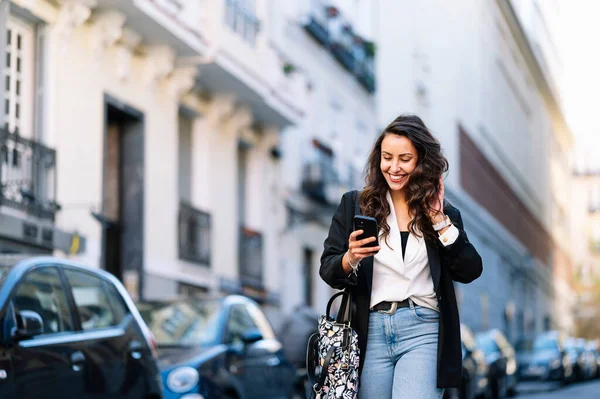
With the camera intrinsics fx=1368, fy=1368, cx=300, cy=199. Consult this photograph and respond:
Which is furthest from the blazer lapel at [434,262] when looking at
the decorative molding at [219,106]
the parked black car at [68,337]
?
the decorative molding at [219,106]

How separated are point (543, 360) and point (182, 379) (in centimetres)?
2598

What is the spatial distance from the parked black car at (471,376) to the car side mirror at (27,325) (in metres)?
7.33

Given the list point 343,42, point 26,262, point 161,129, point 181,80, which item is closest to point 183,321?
point 26,262

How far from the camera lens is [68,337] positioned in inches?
354

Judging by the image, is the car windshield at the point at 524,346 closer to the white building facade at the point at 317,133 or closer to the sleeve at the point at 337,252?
the white building facade at the point at 317,133

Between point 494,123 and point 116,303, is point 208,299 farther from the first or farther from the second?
point 494,123

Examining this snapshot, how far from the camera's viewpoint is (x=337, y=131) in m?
31.8

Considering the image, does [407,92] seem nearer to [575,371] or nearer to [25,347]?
[575,371]

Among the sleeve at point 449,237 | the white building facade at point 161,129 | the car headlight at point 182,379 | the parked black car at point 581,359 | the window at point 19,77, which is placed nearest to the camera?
the sleeve at point 449,237

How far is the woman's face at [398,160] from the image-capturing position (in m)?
5.79

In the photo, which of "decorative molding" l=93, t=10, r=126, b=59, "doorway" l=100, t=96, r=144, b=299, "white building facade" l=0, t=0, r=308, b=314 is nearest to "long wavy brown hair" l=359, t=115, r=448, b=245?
"white building facade" l=0, t=0, r=308, b=314

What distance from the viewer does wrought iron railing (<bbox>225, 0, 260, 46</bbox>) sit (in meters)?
23.4

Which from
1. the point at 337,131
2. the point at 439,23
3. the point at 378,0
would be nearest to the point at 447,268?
the point at 337,131

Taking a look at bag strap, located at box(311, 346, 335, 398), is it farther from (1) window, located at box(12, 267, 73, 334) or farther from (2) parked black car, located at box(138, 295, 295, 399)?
(2) parked black car, located at box(138, 295, 295, 399)
